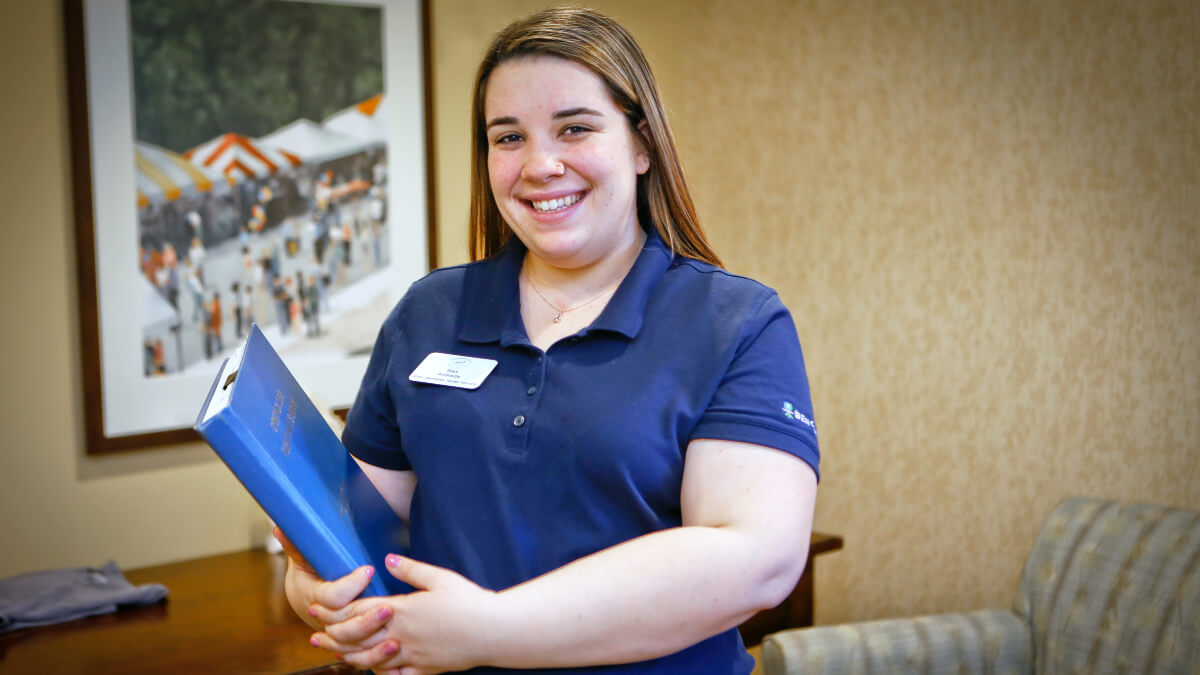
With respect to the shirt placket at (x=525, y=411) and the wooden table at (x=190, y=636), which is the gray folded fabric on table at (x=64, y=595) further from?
the shirt placket at (x=525, y=411)

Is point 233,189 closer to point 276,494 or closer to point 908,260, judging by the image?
point 276,494

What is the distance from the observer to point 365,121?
2539 millimetres

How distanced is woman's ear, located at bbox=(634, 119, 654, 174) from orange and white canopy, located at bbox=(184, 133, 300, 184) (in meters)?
1.42

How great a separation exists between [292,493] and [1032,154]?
2.06 m

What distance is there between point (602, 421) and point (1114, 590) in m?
1.44

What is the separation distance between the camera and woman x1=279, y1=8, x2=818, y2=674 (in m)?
0.99

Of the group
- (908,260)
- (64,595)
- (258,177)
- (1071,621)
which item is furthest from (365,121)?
(1071,621)

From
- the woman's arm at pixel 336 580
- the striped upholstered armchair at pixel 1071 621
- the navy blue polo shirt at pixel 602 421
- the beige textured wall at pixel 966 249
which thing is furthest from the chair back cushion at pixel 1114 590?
the woman's arm at pixel 336 580

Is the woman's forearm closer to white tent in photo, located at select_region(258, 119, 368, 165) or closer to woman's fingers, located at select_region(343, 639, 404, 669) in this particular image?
woman's fingers, located at select_region(343, 639, 404, 669)

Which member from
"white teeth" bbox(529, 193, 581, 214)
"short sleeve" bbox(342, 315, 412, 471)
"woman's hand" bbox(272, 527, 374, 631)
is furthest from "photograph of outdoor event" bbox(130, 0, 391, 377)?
"white teeth" bbox(529, 193, 581, 214)

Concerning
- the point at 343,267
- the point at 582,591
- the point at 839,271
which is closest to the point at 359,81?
the point at 343,267

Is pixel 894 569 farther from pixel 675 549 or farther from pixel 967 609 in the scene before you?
pixel 675 549

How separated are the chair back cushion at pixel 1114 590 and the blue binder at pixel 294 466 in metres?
1.49

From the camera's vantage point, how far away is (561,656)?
99cm
